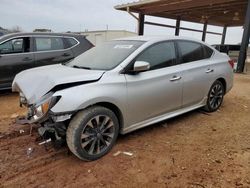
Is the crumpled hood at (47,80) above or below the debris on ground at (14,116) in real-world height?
above

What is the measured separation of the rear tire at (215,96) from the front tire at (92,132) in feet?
7.92

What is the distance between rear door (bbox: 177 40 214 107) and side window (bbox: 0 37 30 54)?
13.7ft

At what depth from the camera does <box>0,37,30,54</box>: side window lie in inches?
236

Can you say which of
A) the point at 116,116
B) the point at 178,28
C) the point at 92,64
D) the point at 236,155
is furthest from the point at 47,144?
the point at 178,28

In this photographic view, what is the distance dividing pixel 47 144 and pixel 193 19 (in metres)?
17.8

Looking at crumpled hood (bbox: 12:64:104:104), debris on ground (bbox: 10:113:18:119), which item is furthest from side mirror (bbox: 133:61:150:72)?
debris on ground (bbox: 10:113:18:119)

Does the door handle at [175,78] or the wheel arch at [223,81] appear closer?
the door handle at [175,78]

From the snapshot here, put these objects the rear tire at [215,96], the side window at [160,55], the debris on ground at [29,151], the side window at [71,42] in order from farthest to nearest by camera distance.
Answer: the side window at [71,42]
the rear tire at [215,96]
the side window at [160,55]
the debris on ground at [29,151]

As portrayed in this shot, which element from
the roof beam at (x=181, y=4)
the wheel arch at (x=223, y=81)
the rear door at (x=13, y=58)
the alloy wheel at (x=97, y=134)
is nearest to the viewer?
the alloy wheel at (x=97, y=134)

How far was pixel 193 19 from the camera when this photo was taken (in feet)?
61.2

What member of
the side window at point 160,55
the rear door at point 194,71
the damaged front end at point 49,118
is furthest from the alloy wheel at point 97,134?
the rear door at point 194,71

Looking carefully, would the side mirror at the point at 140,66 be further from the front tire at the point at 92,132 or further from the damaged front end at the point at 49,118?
the damaged front end at the point at 49,118

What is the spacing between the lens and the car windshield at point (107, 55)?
350 cm

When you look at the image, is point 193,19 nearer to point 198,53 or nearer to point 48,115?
point 198,53
